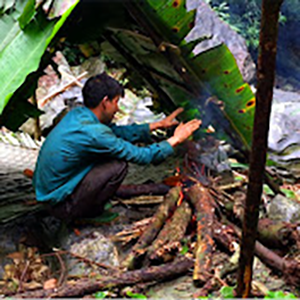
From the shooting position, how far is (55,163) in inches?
127

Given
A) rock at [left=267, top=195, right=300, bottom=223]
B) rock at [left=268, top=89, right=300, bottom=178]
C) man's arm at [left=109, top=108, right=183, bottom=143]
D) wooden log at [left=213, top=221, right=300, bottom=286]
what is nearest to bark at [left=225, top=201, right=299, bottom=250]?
wooden log at [left=213, top=221, right=300, bottom=286]

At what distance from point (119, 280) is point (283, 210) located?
4.59 ft

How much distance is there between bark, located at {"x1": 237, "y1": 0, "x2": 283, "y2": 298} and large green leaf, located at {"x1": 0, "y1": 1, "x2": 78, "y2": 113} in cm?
148

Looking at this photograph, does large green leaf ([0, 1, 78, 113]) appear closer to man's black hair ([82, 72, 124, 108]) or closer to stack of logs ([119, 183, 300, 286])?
man's black hair ([82, 72, 124, 108])

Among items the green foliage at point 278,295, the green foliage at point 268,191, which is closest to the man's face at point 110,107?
the green foliage at point 268,191

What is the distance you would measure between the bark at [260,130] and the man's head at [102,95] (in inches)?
65.1

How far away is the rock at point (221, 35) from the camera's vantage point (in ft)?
23.3

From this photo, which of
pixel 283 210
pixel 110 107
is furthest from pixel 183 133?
pixel 283 210

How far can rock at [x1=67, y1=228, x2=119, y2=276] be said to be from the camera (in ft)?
10.0

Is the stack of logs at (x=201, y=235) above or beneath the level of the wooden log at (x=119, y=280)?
above

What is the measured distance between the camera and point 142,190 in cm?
390

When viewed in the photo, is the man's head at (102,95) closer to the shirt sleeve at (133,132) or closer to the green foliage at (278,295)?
the shirt sleeve at (133,132)

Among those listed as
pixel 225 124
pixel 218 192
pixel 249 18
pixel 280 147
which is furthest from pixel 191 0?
pixel 249 18

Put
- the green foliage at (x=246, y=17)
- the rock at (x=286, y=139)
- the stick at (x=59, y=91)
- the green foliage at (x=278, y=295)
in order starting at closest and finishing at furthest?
the green foliage at (x=278, y=295), the rock at (x=286, y=139), the stick at (x=59, y=91), the green foliage at (x=246, y=17)
